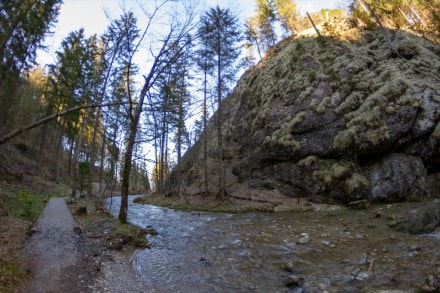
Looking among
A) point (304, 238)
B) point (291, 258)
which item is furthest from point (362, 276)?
point (304, 238)

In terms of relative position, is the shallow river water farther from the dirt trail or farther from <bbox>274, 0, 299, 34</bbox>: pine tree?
<bbox>274, 0, 299, 34</bbox>: pine tree

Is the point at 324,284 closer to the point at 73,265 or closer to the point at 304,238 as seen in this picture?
the point at 304,238

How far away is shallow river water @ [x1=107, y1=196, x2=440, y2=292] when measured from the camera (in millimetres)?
5496

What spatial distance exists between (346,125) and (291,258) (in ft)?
36.4

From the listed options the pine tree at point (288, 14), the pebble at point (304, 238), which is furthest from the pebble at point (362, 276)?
the pine tree at point (288, 14)

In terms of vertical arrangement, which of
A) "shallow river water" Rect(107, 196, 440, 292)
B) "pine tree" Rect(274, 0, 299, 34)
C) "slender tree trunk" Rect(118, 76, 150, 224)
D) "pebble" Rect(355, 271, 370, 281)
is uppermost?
"pine tree" Rect(274, 0, 299, 34)

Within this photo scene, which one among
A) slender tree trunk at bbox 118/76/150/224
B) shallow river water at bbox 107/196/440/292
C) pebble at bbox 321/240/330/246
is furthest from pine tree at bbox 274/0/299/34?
pebble at bbox 321/240/330/246

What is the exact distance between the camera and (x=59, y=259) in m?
6.20

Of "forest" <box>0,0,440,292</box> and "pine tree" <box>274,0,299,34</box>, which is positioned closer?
"forest" <box>0,0,440,292</box>

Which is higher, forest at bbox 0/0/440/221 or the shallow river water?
forest at bbox 0/0/440/221

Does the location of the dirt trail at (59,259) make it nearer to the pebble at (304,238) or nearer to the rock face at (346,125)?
the pebble at (304,238)

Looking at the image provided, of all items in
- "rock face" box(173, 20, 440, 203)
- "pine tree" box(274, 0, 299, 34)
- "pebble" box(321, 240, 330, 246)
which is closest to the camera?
"pebble" box(321, 240, 330, 246)

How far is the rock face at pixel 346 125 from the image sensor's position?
14.9 m

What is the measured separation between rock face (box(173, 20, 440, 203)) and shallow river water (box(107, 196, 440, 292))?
4779mm
